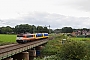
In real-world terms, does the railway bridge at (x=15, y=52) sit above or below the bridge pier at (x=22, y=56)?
above

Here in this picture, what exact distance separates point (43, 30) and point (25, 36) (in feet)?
347

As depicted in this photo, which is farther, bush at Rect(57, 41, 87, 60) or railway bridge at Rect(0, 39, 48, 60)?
railway bridge at Rect(0, 39, 48, 60)

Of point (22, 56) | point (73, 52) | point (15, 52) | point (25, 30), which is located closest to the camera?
point (73, 52)

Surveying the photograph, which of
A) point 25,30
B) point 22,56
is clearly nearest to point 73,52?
point 22,56

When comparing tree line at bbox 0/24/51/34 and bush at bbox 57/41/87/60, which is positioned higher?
tree line at bbox 0/24/51/34

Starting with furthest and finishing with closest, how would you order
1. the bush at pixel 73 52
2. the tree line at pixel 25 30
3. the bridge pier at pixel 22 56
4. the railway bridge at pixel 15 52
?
the tree line at pixel 25 30 < the bridge pier at pixel 22 56 < the railway bridge at pixel 15 52 < the bush at pixel 73 52

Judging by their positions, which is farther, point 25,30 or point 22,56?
point 25,30

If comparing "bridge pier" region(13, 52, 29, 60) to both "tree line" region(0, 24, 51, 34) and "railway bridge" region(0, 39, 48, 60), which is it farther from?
"tree line" region(0, 24, 51, 34)

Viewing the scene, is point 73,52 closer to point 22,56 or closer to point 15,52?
point 15,52

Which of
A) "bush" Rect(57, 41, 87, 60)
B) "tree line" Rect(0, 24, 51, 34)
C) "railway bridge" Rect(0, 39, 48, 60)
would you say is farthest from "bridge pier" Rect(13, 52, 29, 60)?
"tree line" Rect(0, 24, 51, 34)

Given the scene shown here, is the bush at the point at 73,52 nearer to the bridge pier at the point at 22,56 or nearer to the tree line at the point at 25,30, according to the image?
the bridge pier at the point at 22,56

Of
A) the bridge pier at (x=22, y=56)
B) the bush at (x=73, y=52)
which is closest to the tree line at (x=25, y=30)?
the bridge pier at (x=22, y=56)

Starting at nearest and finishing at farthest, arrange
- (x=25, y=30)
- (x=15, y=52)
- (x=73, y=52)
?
1. (x=73, y=52)
2. (x=15, y=52)
3. (x=25, y=30)

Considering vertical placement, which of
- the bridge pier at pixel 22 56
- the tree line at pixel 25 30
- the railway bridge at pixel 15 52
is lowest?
the bridge pier at pixel 22 56
